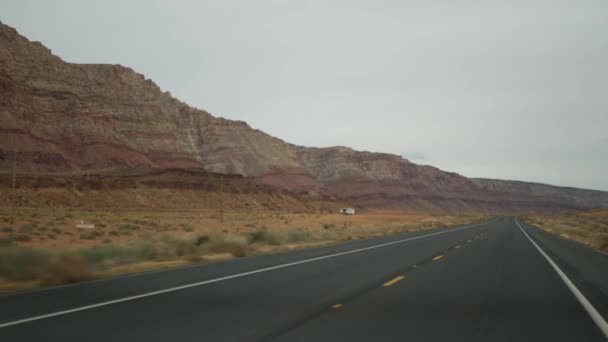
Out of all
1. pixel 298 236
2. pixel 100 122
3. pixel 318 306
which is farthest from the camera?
pixel 100 122

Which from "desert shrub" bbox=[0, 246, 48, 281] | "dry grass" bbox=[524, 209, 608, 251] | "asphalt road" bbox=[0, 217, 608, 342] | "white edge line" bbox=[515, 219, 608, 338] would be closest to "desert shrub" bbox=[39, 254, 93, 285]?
"desert shrub" bbox=[0, 246, 48, 281]

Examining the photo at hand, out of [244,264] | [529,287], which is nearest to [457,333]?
[529,287]

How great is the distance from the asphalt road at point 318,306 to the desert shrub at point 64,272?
0.69 meters

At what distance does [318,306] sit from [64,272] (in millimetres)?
5973

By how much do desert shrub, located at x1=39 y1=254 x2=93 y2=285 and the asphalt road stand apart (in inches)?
27.2

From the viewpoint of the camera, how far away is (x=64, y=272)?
40.5 feet

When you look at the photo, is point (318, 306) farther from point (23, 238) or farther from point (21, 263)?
point (23, 238)

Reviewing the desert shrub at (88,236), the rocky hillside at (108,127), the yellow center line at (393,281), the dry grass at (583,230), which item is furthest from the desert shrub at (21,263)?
the rocky hillside at (108,127)

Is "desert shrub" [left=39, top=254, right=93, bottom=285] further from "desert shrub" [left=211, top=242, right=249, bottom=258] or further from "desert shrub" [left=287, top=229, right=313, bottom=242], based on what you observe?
"desert shrub" [left=287, top=229, right=313, bottom=242]

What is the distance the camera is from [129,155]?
340 feet

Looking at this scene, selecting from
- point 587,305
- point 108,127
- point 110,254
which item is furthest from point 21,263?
point 108,127

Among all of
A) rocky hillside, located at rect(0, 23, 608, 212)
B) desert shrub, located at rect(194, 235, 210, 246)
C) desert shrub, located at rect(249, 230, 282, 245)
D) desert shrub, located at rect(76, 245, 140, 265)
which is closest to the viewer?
desert shrub, located at rect(76, 245, 140, 265)

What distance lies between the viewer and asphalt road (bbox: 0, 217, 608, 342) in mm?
7141

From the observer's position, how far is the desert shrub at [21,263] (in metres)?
13.2
